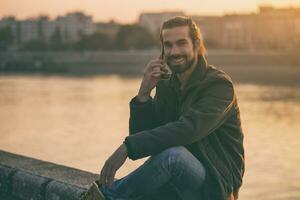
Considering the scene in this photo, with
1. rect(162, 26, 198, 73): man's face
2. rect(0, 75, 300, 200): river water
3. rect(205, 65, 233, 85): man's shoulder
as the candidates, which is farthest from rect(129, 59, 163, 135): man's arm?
rect(0, 75, 300, 200): river water

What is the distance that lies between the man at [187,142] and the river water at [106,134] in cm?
556

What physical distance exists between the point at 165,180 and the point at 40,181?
1.15m

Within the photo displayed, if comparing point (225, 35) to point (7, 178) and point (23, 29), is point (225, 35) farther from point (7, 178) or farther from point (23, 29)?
point (7, 178)

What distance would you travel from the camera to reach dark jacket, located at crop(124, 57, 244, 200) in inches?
83.8

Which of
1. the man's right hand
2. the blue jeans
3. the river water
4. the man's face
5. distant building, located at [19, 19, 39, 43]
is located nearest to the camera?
the blue jeans

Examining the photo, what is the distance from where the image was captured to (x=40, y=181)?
311 centimetres

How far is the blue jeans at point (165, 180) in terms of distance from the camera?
2.11 m

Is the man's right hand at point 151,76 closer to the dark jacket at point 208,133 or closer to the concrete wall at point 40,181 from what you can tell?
the dark jacket at point 208,133

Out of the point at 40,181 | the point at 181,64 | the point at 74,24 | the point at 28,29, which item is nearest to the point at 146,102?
the point at 181,64

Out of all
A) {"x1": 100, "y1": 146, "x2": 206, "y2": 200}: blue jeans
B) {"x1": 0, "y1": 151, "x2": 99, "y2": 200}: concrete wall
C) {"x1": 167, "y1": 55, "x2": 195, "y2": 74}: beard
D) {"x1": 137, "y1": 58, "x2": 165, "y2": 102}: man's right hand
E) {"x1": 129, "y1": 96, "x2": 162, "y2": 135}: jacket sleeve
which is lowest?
{"x1": 0, "y1": 151, "x2": 99, "y2": 200}: concrete wall

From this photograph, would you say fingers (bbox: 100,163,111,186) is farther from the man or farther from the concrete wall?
the concrete wall

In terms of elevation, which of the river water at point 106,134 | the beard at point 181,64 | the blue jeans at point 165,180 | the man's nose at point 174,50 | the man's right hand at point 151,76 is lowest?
the river water at point 106,134

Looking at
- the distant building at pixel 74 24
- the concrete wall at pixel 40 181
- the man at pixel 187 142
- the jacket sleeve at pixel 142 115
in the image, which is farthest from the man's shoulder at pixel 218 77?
the distant building at pixel 74 24

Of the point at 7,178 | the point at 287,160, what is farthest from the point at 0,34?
the point at 7,178
